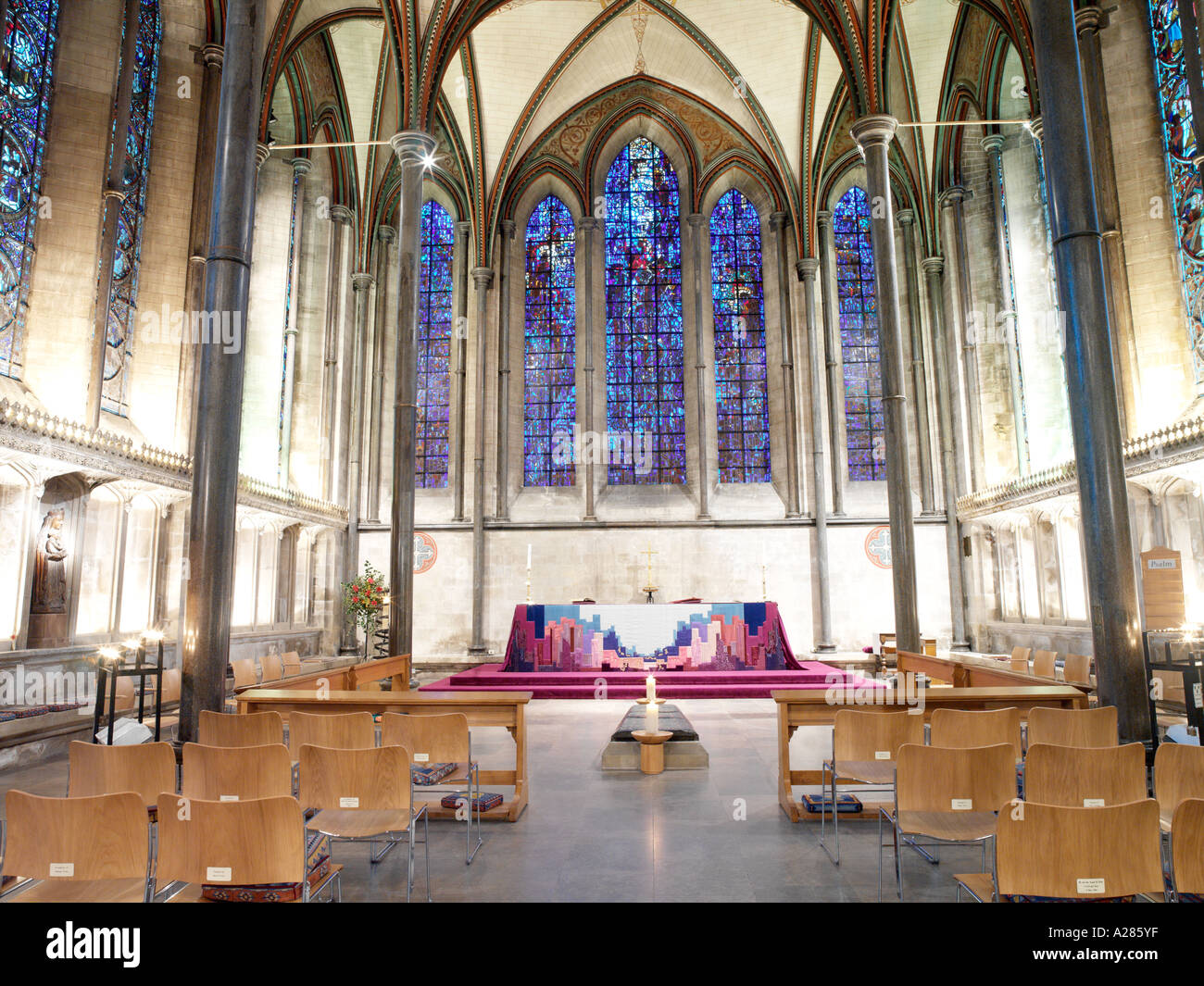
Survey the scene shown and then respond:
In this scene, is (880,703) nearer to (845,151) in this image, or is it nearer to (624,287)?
(624,287)

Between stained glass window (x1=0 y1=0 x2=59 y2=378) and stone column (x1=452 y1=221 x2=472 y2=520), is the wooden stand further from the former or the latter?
stone column (x1=452 y1=221 x2=472 y2=520)

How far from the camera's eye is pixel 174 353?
11594mm

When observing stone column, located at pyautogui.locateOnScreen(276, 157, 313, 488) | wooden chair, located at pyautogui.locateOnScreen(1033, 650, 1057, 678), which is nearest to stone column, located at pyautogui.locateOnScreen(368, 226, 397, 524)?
stone column, located at pyautogui.locateOnScreen(276, 157, 313, 488)

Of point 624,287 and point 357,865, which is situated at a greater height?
point 624,287

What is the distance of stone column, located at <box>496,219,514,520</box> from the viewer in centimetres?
1684

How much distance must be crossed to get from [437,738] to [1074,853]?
3.37 m

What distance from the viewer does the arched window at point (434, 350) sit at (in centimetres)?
1738

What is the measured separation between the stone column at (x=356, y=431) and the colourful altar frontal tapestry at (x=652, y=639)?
5462 mm

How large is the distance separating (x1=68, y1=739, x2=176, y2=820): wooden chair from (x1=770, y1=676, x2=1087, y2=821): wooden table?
3679mm

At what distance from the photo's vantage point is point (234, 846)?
2801 mm

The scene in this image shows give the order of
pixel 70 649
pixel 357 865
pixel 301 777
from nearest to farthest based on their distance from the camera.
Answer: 1. pixel 301 777
2. pixel 357 865
3. pixel 70 649

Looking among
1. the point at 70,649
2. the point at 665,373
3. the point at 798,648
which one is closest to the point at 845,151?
the point at 665,373

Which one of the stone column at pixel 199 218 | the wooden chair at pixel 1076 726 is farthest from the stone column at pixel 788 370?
the wooden chair at pixel 1076 726

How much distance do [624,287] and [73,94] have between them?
1082 cm
